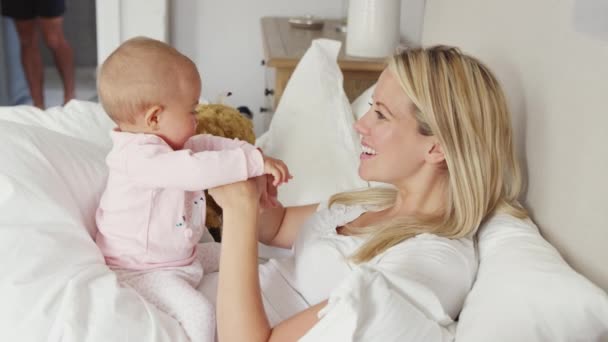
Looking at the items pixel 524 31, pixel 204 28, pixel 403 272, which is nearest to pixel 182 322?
pixel 403 272

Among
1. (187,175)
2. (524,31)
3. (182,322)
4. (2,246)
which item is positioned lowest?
(182,322)

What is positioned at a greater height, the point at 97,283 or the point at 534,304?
the point at 534,304

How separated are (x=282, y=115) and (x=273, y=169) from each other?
715 mm

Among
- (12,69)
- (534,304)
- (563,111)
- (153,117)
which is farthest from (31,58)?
(534,304)

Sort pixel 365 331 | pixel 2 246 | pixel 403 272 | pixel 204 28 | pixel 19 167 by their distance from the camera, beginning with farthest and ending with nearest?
pixel 204 28 < pixel 19 167 < pixel 2 246 < pixel 403 272 < pixel 365 331

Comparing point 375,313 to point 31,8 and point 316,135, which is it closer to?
point 316,135

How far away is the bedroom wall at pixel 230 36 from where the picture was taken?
341 centimetres

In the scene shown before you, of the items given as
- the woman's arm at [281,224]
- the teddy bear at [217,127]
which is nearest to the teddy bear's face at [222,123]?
the teddy bear at [217,127]

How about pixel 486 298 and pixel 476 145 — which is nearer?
pixel 486 298

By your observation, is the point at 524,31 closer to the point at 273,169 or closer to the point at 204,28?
Answer: the point at 273,169

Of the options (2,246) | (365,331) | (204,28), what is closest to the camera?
(365,331)

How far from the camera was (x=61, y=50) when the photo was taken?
3.72m

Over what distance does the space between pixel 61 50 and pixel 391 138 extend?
2.83 meters

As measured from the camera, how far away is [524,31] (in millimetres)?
1387
